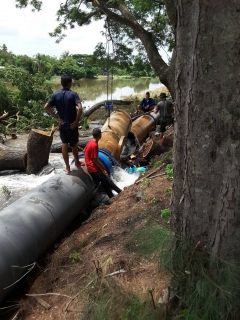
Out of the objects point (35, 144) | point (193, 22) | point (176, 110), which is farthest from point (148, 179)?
point (193, 22)

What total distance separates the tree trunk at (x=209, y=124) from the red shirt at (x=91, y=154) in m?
4.17

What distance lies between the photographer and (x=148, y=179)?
661cm

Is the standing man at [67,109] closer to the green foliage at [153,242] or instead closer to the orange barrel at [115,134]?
the orange barrel at [115,134]

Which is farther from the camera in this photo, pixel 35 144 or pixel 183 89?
pixel 35 144

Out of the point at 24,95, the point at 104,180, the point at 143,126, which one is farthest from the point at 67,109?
the point at 24,95

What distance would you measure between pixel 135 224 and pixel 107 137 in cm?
451

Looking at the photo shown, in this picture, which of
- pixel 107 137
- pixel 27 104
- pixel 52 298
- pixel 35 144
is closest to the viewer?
pixel 52 298

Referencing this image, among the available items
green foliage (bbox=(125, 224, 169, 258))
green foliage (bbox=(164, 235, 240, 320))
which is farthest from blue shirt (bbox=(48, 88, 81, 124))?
green foliage (bbox=(164, 235, 240, 320))

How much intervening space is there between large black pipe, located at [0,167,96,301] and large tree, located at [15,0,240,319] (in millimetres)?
2465

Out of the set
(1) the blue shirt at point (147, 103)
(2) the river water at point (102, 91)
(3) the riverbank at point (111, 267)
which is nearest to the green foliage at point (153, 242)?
(3) the riverbank at point (111, 267)

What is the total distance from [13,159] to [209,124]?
7.89 m

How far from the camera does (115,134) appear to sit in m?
9.54

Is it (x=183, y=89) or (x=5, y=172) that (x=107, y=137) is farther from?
(x=183, y=89)

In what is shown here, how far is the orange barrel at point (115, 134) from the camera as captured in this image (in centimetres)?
873
